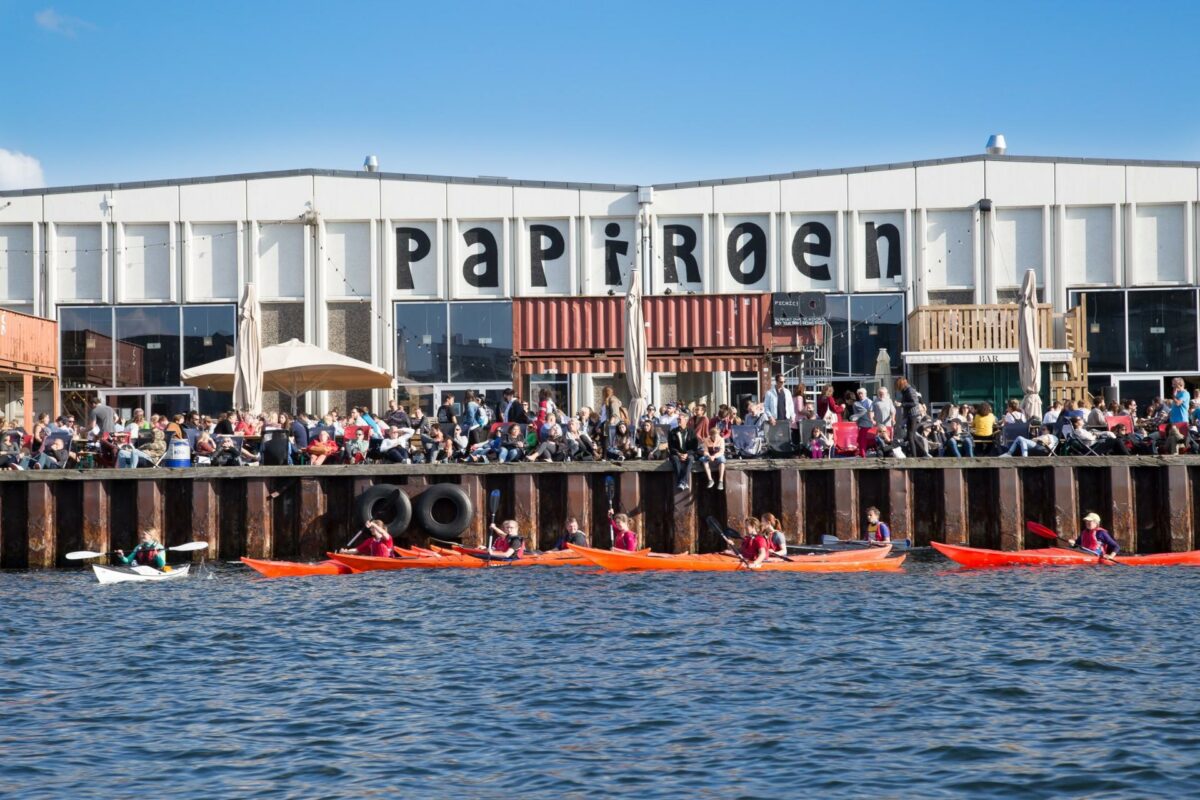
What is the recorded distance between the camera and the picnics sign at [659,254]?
124ft

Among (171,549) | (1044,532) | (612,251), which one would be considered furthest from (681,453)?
(612,251)

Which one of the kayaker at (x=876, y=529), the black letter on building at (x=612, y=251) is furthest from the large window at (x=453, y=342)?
the kayaker at (x=876, y=529)

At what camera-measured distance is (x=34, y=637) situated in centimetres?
1794

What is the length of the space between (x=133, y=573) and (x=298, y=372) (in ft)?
23.4

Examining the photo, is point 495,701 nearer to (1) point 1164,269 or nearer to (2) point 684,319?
(2) point 684,319

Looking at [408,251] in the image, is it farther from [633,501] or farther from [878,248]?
[633,501]

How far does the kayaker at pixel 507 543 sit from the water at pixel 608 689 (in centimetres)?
171

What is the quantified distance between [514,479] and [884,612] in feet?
26.0

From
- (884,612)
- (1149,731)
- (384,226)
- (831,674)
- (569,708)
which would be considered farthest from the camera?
(384,226)

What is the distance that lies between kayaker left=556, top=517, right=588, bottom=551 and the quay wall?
607mm

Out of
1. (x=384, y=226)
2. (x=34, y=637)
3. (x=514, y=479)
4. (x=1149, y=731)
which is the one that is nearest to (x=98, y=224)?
(x=384, y=226)

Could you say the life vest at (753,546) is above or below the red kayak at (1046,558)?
above

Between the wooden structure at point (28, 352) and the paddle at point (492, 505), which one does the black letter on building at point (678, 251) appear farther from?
the wooden structure at point (28, 352)

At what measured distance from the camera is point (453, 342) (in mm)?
38031
